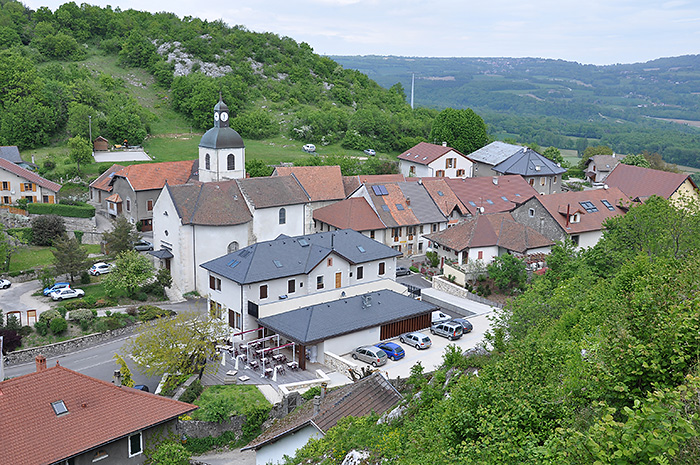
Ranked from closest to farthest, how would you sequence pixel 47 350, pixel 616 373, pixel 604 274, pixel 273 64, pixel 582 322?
pixel 616 373
pixel 582 322
pixel 604 274
pixel 47 350
pixel 273 64

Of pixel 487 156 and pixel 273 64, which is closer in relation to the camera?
pixel 487 156

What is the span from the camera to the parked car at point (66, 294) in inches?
1772

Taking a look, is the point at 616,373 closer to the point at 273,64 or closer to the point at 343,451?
the point at 343,451

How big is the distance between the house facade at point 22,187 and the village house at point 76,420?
142ft

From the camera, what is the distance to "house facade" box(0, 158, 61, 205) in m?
61.4

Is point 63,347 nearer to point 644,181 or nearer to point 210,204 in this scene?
point 210,204

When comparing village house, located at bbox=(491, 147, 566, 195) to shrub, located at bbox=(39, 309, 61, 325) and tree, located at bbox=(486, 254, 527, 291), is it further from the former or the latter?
shrub, located at bbox=(39, 309, 61, 325)

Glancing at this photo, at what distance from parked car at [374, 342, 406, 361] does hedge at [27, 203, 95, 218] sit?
3650 centimetres

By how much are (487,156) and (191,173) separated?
40.3m

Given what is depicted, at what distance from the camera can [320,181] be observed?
61.2 meters

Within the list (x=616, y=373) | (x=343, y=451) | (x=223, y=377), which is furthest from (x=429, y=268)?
(x=616, y=373)

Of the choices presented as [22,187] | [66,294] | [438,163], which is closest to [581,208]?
[438,163]

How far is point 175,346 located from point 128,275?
1347 centimetres

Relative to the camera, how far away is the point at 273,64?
5182 inches
